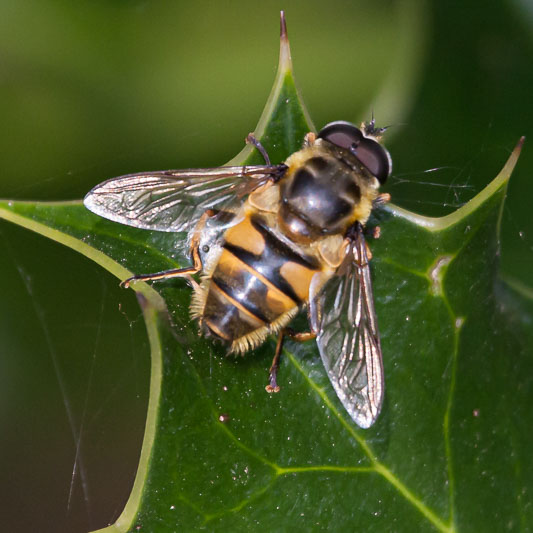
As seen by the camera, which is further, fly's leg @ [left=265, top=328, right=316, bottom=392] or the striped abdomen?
the striped abdomen

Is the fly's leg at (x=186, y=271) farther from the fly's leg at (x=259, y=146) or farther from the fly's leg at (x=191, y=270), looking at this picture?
the fly's leg at (x=259, y=146)

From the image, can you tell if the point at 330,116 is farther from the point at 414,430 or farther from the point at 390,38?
the point at 414,430

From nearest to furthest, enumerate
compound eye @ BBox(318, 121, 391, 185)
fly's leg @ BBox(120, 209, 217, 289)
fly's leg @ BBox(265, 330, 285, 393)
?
fly's leg @ BBox(265, 330, 285, 393) < fly's leg @ BBox(120, 209, 217, 289) < compound eye @ BBox(318, 121, 391, 185)

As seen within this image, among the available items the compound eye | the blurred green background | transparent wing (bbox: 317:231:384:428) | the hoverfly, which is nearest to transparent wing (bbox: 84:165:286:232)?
the hoverfly

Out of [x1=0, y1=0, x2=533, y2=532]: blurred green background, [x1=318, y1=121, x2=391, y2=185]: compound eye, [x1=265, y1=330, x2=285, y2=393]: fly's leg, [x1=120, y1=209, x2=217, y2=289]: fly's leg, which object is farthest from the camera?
[x1=0, y1=0, x2=533, y2=532]: blurred green background

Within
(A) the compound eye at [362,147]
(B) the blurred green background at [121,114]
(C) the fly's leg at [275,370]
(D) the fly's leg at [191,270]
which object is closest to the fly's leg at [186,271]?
(D) the fly's leg at [191,270]

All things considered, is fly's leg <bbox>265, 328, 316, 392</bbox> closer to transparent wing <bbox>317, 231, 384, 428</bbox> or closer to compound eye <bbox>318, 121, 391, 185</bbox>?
transparent wing <bbox>317, 231, 384, 428</bbox>

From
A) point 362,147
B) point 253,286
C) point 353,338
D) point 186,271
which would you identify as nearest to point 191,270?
point 186,271
